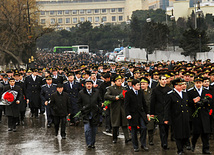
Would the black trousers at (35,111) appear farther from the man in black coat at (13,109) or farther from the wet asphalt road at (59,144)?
the man in black coat at (13,109)

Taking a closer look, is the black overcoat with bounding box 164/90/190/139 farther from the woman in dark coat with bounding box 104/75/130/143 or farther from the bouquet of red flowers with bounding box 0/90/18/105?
the bouquet of red flowers with bounding box 0/90/18/105

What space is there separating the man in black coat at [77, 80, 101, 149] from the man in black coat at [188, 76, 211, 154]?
2561mm

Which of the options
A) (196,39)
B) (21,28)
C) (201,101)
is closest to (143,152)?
(201,101)

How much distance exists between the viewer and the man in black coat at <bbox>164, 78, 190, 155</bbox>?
10.8 meters

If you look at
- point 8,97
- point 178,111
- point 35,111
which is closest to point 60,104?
point 8,97

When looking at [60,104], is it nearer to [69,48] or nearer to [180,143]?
[180,143]

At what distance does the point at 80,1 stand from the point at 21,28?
152 m

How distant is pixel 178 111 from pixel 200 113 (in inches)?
25.3

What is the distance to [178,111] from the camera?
10805 mm

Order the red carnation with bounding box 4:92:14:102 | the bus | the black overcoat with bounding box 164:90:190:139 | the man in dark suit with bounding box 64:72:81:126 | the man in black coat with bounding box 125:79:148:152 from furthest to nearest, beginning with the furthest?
the bus < the man in dark suit with bounding box 64:72:81:126 < the red carnation with bounding box 4:92:14:102 < the man in black coat with bounding box 125:79:148:152 < the black overcoat with bounding box 164:90:190:139

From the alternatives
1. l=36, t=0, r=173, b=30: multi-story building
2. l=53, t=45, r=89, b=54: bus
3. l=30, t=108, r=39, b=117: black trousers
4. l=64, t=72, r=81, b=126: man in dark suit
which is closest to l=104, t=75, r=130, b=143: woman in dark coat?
l=64, t=72, r=81, b=126: man in dark suit

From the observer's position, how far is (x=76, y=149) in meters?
12.4

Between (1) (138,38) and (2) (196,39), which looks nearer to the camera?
(2) (196,39)

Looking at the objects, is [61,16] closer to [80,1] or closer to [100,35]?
[80,1]
